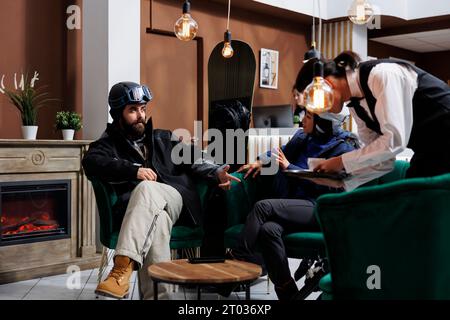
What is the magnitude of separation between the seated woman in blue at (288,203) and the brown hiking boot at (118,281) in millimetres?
544

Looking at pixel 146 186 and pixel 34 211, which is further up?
pixel 146 186

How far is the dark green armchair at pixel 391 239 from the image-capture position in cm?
148

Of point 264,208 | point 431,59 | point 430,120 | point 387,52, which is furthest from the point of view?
point 431,59

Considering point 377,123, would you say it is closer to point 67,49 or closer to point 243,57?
point 243,57

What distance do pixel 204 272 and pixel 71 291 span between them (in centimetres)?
178

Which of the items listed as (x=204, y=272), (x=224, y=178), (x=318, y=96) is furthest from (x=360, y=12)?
(x=204, y=272)

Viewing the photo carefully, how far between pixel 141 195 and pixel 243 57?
7.59 feet

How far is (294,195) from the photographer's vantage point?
10.6 ft

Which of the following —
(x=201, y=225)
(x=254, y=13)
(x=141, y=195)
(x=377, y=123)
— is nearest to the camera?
(x=377, y=123)

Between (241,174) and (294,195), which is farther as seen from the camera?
(241,174)

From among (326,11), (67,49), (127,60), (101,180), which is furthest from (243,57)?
(326,11)

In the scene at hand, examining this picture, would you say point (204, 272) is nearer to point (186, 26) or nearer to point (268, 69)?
point (186, 26)

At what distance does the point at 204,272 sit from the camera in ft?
7.48

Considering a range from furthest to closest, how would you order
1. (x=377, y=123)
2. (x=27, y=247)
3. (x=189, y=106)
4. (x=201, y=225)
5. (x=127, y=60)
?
(x=189, y=106) → (x=127, y=60) → (x=27, y=247) → (x=201, y=225) → (x=377, y=123)
